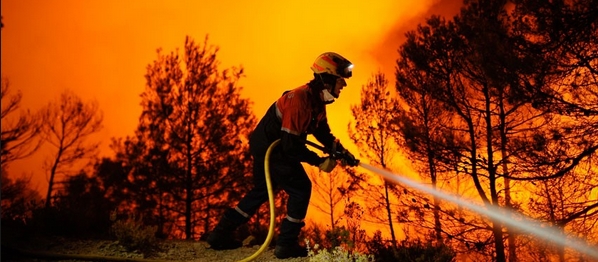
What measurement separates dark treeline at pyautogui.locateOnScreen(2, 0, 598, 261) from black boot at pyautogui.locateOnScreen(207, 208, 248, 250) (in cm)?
100

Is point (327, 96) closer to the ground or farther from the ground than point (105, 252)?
farther from the ground

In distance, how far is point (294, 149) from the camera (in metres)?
4.34

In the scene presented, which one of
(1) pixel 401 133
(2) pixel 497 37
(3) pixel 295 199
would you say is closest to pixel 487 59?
(2) pixel 497 37

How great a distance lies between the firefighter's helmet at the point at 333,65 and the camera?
14.6ft

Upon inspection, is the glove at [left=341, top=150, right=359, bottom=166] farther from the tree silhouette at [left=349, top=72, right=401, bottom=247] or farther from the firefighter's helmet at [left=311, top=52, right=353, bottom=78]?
the tree silhouette at [left=349, top=72, right=401, bottom=247]

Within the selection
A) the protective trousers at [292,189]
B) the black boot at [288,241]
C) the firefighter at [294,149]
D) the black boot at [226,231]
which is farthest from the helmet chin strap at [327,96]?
the black boot at [226,231]

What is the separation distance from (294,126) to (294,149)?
0.86 feet

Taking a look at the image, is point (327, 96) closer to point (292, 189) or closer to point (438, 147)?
point (292, 189)

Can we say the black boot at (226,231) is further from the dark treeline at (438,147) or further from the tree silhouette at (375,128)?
the tree silhouette at (375,128)

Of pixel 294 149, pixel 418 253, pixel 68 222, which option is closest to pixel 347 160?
pixel 294 149

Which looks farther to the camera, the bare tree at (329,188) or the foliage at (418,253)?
the bare tree at (329,188)

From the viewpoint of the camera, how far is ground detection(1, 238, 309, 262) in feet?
13.8

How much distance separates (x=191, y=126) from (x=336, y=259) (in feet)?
32.5

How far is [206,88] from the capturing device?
13305 millimetres
